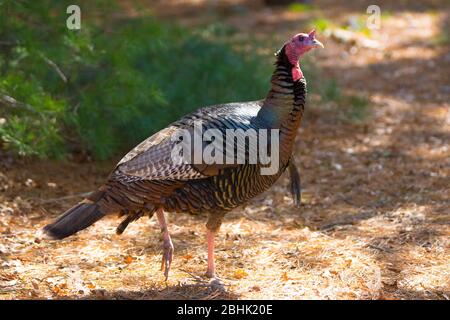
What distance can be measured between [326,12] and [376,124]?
5100mm

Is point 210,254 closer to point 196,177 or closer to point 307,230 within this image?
point 196,177

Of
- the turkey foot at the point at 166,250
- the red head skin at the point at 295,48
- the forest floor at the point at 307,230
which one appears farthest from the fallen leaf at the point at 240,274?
the red head skin at the point at 295,48

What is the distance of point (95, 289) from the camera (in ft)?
14.5

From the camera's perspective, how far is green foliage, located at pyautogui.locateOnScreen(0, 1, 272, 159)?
572 centimetres

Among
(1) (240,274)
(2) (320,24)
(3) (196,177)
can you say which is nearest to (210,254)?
(1) (240,274)

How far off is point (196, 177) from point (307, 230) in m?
1.58

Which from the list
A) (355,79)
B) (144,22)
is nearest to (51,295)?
(144,22)

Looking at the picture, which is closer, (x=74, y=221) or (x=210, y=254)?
(x=74, y=221)

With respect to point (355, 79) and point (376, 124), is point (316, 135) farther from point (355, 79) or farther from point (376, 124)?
point (355, 79)

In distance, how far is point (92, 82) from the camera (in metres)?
6.74

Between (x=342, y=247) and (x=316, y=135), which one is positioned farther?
(x=316, y=135)

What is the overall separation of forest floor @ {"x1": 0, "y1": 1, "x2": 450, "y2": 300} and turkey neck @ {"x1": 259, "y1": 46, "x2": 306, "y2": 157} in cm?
95

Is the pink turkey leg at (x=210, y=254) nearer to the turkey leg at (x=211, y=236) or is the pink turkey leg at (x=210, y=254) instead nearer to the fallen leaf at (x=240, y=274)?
the turkey leg at (x=211, y=236)

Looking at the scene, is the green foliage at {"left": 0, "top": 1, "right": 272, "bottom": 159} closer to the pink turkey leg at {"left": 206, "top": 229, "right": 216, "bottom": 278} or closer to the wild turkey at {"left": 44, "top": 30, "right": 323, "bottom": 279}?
the wild turkey at {"left": 44, "top": 30, "right": 323, "bottom": 279}
